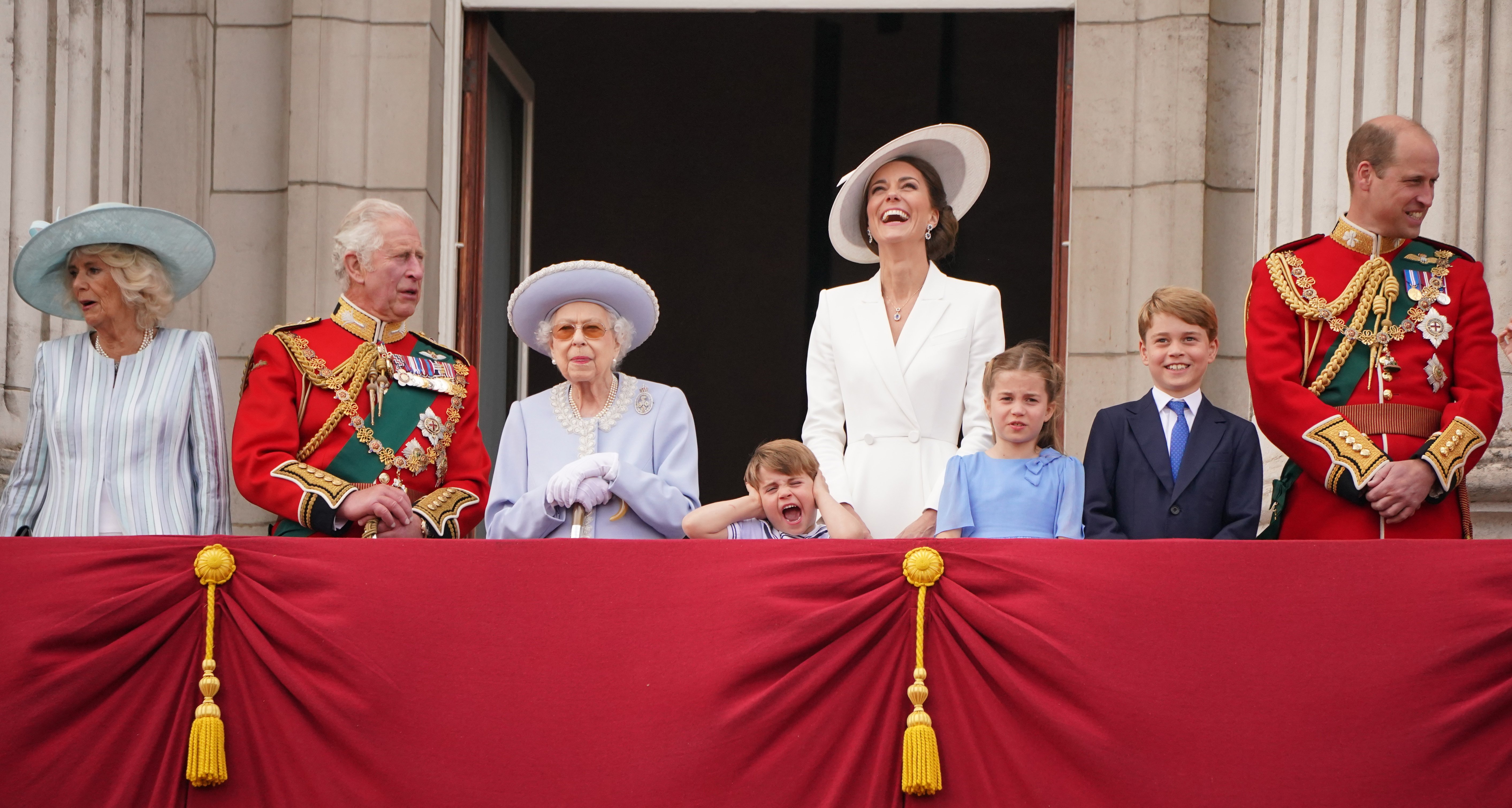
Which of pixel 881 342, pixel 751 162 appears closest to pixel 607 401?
pixel 881 342

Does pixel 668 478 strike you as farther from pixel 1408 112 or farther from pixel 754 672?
pixel 1408 112

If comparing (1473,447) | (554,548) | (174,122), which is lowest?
(554,548)

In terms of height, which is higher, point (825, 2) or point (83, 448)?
point (825, 2)

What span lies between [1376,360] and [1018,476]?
100cm

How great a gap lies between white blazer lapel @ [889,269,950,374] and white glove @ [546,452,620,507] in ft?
3.09

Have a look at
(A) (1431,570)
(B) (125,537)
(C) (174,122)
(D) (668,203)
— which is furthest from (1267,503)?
(D) (668,203)

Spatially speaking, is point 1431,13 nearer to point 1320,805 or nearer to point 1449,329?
point 1449,329

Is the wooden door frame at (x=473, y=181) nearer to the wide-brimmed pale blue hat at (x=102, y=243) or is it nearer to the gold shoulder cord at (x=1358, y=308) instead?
the wide-brimmed pale blue hat at (x=102, y=243)

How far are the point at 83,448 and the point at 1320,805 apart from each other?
3255mm

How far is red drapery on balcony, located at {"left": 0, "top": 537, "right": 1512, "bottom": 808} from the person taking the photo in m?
3.89

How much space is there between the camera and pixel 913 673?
4039mm

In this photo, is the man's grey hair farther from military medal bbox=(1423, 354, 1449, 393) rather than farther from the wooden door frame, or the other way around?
military medal bbox=(1423, 354, 1449, 393)

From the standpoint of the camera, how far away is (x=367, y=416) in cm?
493

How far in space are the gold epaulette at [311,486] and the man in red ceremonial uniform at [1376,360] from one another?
243 centimetres
